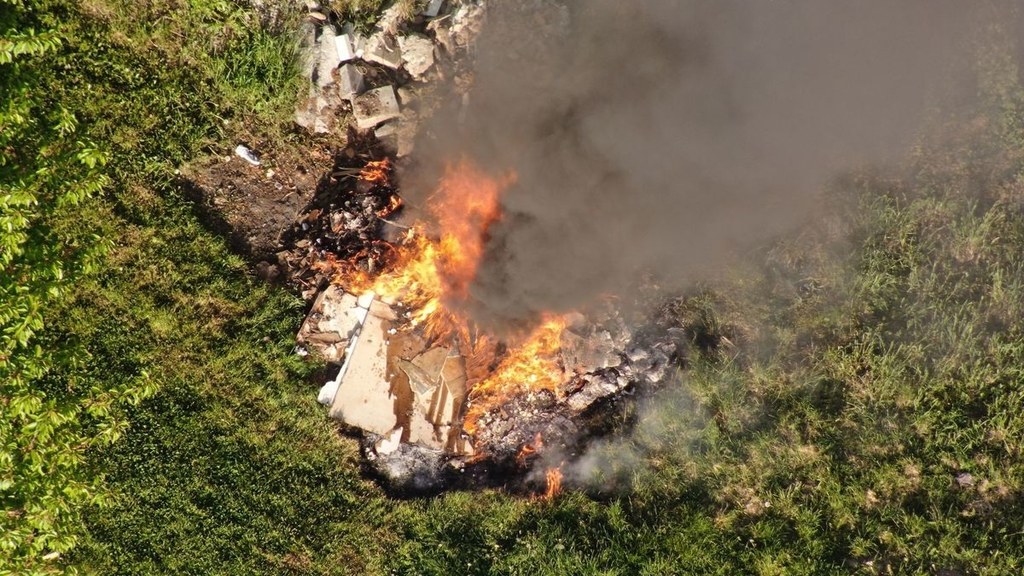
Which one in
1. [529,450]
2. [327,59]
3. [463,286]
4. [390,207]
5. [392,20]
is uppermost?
[392,20]

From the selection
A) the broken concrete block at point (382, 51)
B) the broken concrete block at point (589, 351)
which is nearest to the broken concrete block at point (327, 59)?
the broken concrete block at point (382, 51)

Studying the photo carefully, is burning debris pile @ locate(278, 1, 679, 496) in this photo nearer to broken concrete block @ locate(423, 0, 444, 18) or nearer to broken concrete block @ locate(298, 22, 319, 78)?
broken concrete block @ locate(423, 0, 444, 18)

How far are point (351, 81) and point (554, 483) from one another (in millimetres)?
5853

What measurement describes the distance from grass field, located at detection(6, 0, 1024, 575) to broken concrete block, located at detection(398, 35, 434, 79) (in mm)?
1653

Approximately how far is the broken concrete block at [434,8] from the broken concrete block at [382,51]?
0.60 meters

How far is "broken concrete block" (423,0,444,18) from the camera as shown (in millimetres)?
8242

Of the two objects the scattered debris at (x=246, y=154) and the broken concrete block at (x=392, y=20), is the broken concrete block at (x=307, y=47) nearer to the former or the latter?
the broken concrete block at (x=392, y=20)

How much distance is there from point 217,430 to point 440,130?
4.86 m

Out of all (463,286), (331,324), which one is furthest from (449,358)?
(331,324)

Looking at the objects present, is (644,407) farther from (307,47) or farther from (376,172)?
(307,47)

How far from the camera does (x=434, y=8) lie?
8250 millimetres

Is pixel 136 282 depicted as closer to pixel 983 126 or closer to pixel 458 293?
pixel 458 293

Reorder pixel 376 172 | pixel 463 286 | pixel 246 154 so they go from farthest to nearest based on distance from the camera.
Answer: pixel 246 154 → pixel 376 172 → pixel 463 286

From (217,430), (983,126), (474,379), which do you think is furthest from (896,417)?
(217,430)
